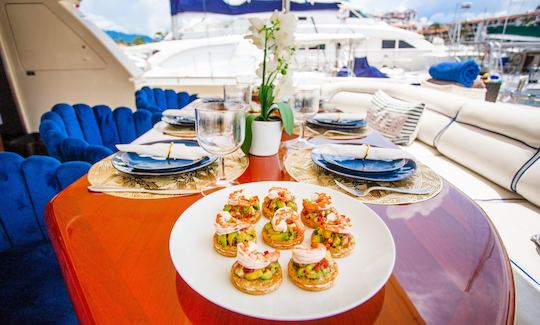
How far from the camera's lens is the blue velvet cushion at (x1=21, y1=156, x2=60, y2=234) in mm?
776

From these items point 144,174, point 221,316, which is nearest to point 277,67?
point 144,174

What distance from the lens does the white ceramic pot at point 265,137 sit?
96 centimetres

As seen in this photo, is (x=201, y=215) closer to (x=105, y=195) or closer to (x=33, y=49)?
(x=105, y=195)

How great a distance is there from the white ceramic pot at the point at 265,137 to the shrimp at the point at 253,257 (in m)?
0.57

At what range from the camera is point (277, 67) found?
92 cm

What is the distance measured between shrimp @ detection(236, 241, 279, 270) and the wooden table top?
66 mm

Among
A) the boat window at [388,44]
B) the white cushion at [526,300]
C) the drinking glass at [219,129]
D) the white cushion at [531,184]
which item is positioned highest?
the boat window at [388,44]

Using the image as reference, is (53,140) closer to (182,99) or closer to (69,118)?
(69,118)

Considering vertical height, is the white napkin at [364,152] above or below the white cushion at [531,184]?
above

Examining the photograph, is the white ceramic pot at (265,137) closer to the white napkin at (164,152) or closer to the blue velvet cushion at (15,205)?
the white napkin at (164,152)

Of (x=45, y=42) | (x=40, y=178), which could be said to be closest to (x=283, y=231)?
(x=40, y=178)

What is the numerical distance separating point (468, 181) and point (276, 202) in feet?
4.53

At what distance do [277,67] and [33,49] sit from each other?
3.72 meters

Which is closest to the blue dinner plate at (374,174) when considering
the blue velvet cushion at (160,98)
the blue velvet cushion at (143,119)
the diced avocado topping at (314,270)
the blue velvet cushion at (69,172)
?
the diced avocado topping at (314,270)
